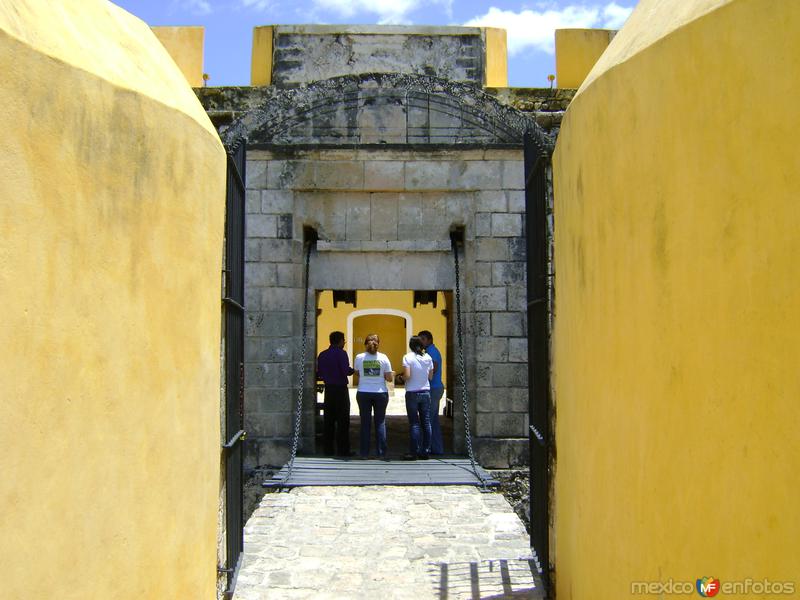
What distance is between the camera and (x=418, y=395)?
881 cm

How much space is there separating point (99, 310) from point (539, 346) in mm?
2681

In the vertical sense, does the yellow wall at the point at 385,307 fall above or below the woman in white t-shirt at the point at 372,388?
above

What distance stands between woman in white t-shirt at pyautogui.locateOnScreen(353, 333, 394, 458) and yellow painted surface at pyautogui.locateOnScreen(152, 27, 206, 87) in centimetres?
388

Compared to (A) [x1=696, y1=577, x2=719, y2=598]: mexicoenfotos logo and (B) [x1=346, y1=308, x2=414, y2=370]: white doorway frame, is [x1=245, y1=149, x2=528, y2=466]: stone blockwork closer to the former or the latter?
(A) [x1=696, y1=577, x2=719, y2=598]: mexicoenfotos logo

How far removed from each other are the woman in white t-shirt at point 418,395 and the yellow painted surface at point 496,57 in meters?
3.47

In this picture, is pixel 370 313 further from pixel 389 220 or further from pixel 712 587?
pixel 712 587

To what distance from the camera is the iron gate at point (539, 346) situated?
4.53 metres

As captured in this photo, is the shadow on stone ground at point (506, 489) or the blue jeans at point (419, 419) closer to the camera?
the shadow on stone ground at point (506, 489)

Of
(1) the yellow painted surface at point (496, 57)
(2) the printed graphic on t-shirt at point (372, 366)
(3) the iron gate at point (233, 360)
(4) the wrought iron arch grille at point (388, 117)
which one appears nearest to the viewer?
(3) the iron gate at point (233, 360)

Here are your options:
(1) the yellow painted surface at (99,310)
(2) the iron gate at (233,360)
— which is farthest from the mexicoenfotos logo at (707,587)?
(2) the iron gate at (233,360)

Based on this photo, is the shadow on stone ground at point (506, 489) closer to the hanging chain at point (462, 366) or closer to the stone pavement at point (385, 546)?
the stone pavement at point (385, 546)

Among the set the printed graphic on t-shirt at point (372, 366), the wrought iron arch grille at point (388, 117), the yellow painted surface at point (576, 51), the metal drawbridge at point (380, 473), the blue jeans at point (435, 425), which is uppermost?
the yellow painted surface at point (576, 51)

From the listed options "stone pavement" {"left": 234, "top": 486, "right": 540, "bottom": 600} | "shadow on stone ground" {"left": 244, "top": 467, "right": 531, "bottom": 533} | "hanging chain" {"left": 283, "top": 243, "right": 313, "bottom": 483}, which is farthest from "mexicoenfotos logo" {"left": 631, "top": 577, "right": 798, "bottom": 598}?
"hanging chain" {"left": 283, "top": 243, "right": 313, "bottom": 483}

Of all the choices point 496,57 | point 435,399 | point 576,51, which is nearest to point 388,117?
point 496,57
